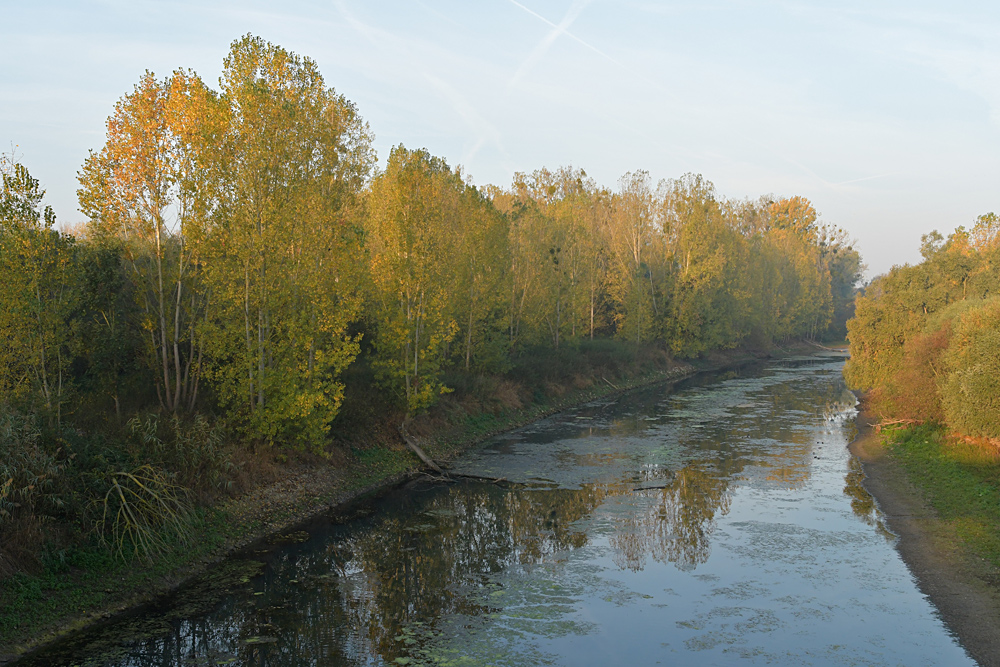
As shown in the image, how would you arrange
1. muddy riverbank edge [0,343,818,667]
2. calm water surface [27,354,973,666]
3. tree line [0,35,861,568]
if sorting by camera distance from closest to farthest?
1. calm water surface [27,354,973,666]
2. muddy riverbank edge [0,343,818,667]
3. tree line [0,35,861,568]

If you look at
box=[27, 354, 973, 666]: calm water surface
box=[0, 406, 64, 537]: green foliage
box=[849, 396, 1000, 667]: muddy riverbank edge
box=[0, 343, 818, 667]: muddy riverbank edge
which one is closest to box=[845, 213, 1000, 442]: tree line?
box=[849, 396, 1000, 667]: muddy riverbank edge

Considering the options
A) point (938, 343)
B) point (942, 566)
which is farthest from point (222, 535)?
point (938, 343)

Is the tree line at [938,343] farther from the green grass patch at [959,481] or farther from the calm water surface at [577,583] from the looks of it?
the calm water surface at [577,583]

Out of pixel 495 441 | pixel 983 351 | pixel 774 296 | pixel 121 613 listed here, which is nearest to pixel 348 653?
pixel 121 613

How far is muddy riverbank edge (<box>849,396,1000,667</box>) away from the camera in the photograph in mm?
13500

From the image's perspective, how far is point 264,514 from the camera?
19.9 metres

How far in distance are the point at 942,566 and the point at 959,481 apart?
7.53 metres

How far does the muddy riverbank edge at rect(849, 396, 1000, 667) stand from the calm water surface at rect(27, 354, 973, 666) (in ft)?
1.25

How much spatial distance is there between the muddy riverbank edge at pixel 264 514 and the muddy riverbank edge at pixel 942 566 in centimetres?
1591

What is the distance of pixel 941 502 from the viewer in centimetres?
2159

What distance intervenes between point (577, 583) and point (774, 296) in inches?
3404

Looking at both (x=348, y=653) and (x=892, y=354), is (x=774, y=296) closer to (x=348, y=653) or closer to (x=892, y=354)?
(x=892, y=354)

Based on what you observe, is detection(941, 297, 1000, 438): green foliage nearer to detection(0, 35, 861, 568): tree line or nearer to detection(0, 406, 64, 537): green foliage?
detection(0, 35, 861, 568): tree line

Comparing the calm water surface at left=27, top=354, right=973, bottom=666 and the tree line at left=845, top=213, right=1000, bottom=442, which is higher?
the tree line at left=845, top=213, right=1000, bottom=442
